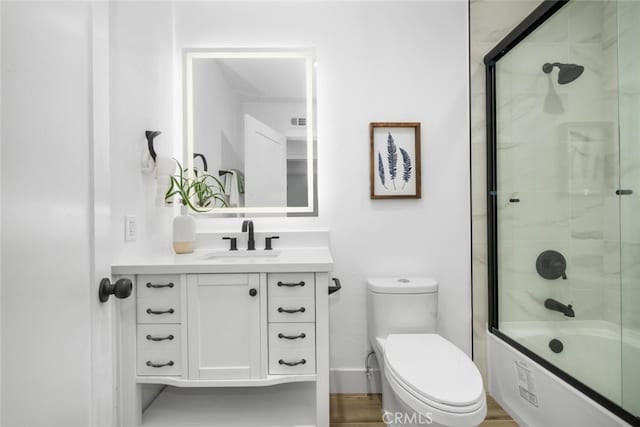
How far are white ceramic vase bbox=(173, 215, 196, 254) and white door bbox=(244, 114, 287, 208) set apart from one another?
0.34 meters

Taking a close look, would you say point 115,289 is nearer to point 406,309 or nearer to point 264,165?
point 264,165

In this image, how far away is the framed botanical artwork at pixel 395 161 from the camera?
185cm

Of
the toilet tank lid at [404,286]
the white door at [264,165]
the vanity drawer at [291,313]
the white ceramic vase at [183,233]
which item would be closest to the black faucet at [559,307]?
the toilet tank lid at [404,286]

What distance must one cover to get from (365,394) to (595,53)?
2.01 meters

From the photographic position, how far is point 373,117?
187 cm

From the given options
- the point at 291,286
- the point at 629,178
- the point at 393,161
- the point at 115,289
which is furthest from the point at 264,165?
the point at 629,178

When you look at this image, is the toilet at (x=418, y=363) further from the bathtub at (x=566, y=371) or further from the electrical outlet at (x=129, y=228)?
the electrical outlet at (x=129, y=228)

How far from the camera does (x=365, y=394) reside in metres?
1.83

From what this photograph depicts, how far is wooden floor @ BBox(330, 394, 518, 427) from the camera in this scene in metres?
1.58

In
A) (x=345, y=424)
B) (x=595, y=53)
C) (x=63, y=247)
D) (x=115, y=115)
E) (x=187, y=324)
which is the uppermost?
(x=595, y=53)

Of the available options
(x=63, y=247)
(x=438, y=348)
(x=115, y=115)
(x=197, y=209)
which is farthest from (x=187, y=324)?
(x=438, y=348)

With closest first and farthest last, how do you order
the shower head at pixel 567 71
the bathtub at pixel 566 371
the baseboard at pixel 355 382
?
the bathtub at pixel 566 371 < the shower head at pixel 567 71 < the baseboard at pixel 355 382

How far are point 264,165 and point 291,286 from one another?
0.86 meters

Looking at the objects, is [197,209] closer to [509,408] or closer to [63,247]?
[63,247]
